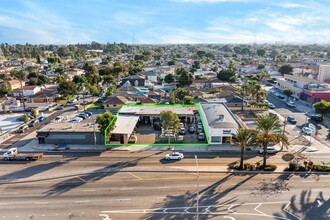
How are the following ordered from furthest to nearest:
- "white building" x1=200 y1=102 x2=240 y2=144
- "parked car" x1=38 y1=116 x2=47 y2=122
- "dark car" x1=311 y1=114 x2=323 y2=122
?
"parked car" x1=38 y1=116 x2=47 y2=122, "dark car" x1=311 y1=114 x2=323 y2=122, "white building" x1=200 y1=102 x2=240 y2=144

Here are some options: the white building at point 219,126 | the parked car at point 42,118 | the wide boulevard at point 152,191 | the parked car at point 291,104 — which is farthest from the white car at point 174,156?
the parked car at point 291,104

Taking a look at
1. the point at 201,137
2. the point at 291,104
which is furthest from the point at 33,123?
the point at 291,104

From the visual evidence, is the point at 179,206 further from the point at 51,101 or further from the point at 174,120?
the point at 51,101

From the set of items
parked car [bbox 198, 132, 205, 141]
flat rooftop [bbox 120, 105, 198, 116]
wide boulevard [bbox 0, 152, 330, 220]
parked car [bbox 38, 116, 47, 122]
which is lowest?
wide boulevard [bbox 0, 152, 330, 220]

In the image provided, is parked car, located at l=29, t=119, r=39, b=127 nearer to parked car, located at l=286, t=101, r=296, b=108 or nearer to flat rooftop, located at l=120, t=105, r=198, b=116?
flat rooftop, located at l=120, t=105, r=198, b=116

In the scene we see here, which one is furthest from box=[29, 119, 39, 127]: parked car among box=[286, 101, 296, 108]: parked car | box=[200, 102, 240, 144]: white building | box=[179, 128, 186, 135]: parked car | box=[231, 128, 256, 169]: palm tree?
box=[286, 101, 296, 108]: parked car

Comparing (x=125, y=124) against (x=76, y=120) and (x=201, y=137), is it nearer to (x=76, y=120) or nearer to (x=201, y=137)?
(x=76, y=120)

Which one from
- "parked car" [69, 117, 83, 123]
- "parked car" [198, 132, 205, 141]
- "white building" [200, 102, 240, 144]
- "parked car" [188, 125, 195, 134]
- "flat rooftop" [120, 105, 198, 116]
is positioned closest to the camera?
"white building" [200, 102, 240, 144]
